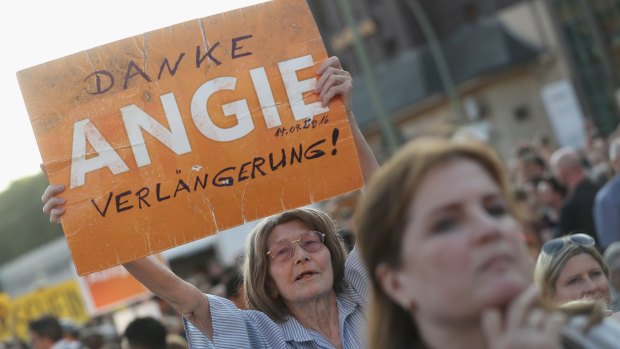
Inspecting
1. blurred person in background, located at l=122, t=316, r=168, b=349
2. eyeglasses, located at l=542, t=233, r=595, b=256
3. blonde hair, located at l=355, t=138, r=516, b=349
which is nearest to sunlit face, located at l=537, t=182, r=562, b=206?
blurred person in background, located at l=122, t=316, r=168, b=349

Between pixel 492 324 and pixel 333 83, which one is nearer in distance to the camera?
pixel 492 324

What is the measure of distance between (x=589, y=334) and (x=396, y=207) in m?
0.48

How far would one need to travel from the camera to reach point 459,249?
2324mm

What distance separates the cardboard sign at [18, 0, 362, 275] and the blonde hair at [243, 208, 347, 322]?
0.15 m

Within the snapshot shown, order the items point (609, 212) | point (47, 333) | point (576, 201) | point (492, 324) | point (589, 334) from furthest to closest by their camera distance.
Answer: point (47, 333), point (576, 201), point (609, 212), point (589, 334), point (492, 324)

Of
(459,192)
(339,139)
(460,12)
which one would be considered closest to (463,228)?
(459,192)

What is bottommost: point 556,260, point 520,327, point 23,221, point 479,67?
point 556,260

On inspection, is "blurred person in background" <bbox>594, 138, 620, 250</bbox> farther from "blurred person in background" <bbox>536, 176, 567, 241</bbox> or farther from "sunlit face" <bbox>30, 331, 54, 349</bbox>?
"sunlit face" <bbox>30, 331, 54, 349</bbox>

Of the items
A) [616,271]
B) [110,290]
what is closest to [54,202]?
[616,271]

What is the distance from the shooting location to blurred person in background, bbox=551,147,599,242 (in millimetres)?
9906

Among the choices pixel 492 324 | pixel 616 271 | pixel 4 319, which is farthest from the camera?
pixel 4 319

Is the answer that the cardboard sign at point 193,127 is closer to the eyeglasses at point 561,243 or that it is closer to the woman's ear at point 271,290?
the woman's ear at point 271,290

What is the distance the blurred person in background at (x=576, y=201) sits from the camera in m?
9.91

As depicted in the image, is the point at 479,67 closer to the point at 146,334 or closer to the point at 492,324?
the point at 146,334
